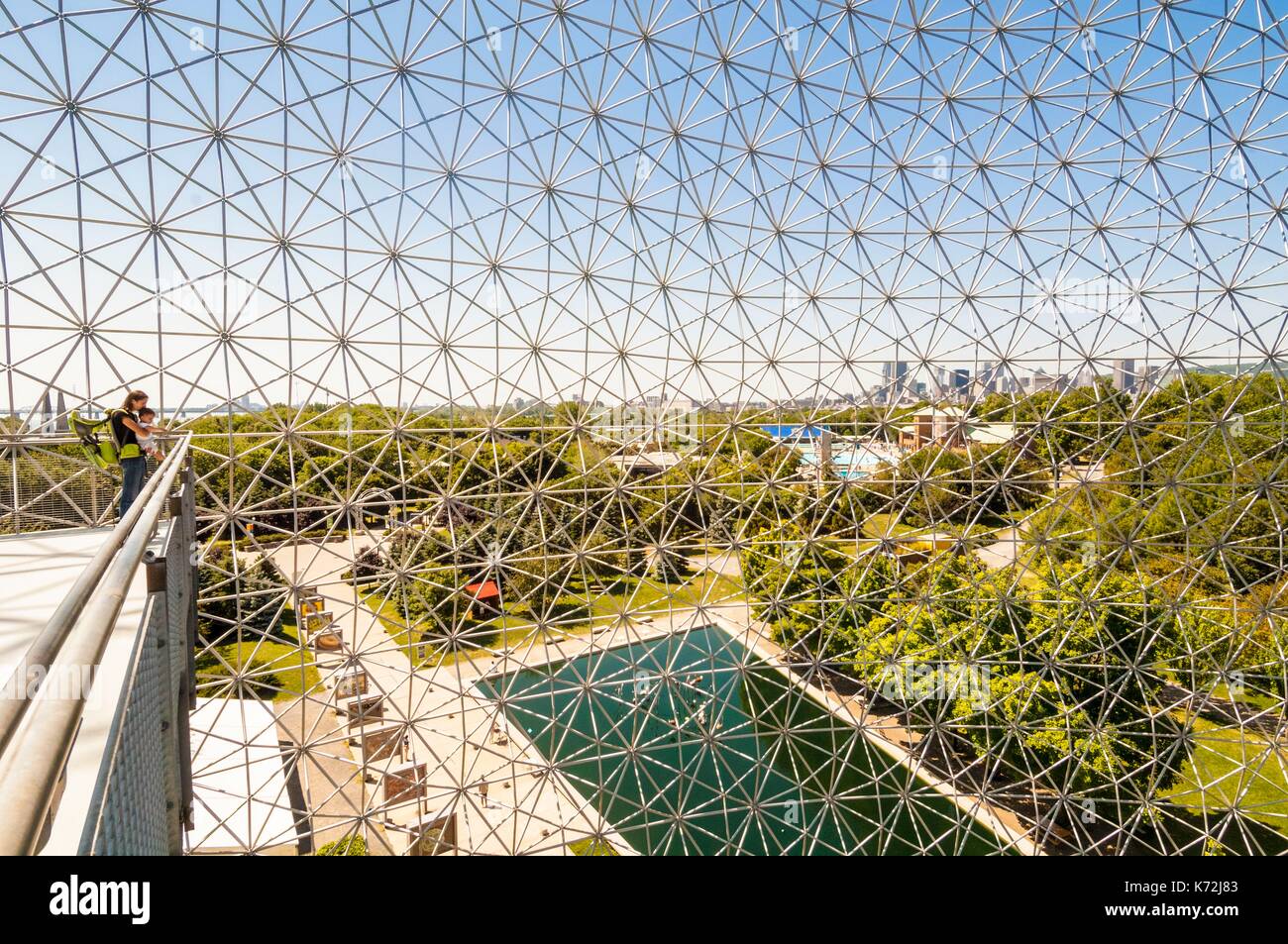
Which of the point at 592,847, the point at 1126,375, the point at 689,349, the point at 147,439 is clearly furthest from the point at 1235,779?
the point at 147,439

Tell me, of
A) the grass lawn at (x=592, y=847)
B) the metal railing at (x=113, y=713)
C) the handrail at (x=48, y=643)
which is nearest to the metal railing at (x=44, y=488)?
the metal railing at (x=113, y=713)

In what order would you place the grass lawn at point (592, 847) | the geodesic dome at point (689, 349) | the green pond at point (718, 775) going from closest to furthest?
1. the geodesic dome at point (689, 349)
2. the grass lawn at point (592, 847)
3. the green pond at point (718, 775)

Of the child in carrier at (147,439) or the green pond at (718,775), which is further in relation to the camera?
the green pond at (718,775)

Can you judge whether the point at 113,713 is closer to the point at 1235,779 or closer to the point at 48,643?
the point at 48,643

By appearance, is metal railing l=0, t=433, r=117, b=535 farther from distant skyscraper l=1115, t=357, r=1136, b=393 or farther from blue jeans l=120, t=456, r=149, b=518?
distant skyscraper l=1115, t=357, r=1136, b=393

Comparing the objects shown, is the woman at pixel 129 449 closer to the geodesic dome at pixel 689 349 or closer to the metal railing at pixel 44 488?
the metal railing at pixel 44 488

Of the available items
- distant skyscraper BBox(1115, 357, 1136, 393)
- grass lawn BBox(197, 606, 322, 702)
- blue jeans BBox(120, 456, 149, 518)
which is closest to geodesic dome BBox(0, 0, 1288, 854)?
distant skyscraper BBox(1115, 357, 1136, 393)
